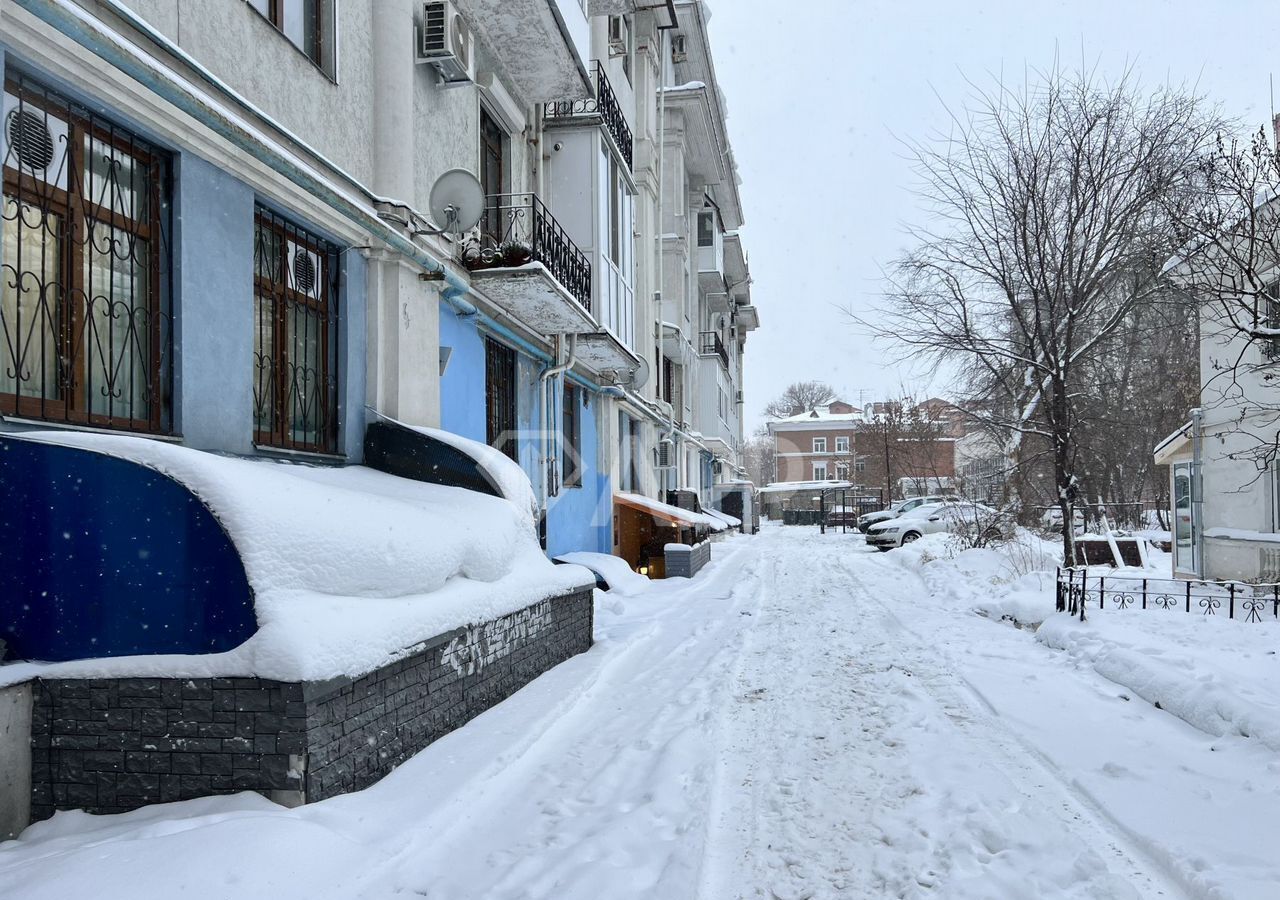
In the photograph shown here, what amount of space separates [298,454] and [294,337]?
37.8 inches

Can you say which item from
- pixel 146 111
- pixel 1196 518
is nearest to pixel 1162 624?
pixel 1196 518

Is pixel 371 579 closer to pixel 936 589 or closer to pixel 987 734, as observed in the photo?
pixel 987 734

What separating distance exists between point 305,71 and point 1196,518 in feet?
49.2

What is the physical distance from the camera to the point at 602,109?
42.7 feet

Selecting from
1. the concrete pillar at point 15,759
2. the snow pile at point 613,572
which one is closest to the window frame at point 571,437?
the snow pile at point 613,572

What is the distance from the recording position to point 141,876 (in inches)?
106

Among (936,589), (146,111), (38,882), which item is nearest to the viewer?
(38,882)

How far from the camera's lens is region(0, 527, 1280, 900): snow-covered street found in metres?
2.98

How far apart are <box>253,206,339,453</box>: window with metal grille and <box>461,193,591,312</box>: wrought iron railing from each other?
2205 millimetres

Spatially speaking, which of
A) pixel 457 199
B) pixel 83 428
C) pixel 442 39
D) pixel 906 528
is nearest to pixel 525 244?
pixel 457 199

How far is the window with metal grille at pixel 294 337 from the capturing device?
5660 millimetres

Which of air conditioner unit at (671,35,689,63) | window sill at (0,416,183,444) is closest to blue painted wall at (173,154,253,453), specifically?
window sill at (0,416,183,444)

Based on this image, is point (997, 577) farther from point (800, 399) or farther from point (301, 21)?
point (800, 399)

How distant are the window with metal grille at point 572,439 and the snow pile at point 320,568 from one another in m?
7.56
